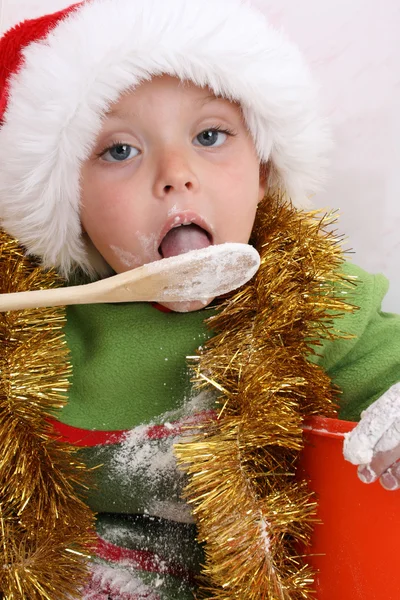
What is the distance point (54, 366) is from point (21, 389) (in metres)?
0.05

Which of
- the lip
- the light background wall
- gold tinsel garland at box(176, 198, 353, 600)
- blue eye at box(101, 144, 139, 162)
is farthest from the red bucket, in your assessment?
the light background wall

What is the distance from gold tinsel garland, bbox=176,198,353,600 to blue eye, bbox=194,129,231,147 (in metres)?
0.13

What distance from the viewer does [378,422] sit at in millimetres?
604

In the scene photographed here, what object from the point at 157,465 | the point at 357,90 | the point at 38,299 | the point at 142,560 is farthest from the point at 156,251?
the point at 357,90

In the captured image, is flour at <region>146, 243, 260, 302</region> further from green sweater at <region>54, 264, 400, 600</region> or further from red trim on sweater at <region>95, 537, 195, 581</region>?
red trim on sweater at <region>95, 537, 195, 581</region>

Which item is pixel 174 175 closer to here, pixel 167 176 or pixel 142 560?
pixel 167 176

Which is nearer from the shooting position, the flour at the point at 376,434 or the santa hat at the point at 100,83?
the flour at the point at 376,434

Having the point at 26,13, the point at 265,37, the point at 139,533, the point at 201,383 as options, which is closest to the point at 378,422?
the point at 201,383

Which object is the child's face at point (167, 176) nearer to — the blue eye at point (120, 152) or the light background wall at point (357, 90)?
the blue eye at point (120, 152)

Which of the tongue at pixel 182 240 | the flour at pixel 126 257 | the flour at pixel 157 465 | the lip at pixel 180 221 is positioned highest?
the lip at pixel 180 221

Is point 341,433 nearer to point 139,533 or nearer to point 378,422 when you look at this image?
point 378,422

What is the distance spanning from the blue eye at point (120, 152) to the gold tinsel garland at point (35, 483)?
208 mm

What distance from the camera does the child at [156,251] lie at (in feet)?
2.37

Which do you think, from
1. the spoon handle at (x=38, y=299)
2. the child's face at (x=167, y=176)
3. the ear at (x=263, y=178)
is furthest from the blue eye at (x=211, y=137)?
the spoon handle at (x=38, y=299)
